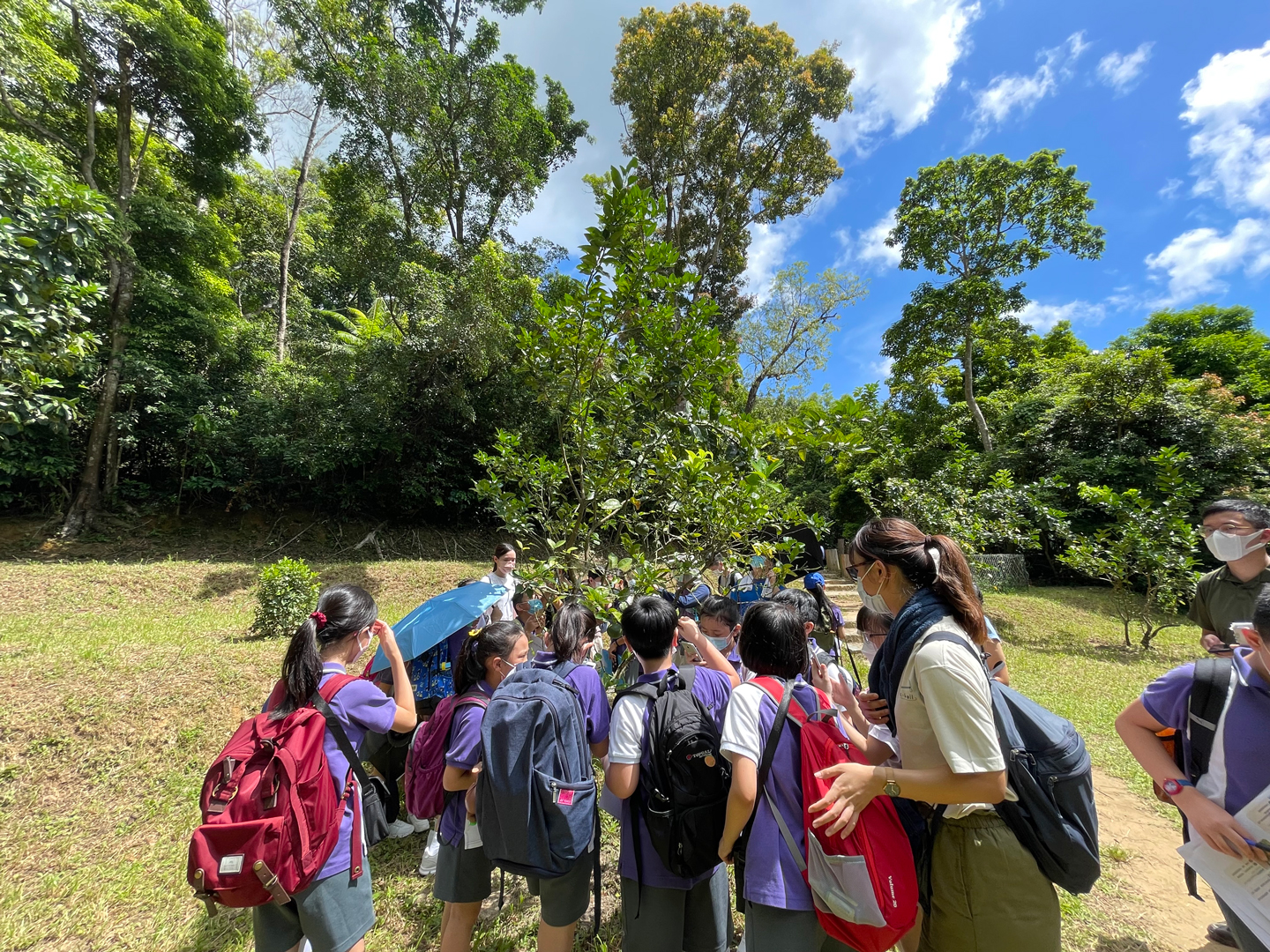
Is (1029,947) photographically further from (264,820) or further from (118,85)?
A: (118,85)

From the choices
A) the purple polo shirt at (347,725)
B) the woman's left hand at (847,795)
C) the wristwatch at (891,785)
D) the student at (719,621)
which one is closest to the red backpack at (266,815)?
the purple polo shirt at (347,725)

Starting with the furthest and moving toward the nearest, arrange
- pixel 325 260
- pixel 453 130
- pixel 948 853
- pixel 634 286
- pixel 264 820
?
pixel 325 260 → pixel 453 130 → pixel 634 286 → pixel 264 820 → pixel 948 853

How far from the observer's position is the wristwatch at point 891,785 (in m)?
1.31

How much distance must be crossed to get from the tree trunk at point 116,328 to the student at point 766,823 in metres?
13.1

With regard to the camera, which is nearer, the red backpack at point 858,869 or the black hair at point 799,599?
the red backpack at point 858,869

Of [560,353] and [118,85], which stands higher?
[118,85]

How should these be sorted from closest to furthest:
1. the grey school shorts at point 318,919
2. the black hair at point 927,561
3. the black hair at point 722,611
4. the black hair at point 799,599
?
1. the black hair at point 927,561
2. the grey school shorts at point 318,919
3. the black hair at point 722,611
4. the black hair at point 799,599

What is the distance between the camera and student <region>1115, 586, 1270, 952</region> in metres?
1.36

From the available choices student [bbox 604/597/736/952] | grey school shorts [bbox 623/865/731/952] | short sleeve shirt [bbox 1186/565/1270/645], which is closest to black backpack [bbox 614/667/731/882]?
student [bbox 604/597/736/952]

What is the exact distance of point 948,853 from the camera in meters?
1.40

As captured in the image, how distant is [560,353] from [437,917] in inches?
129

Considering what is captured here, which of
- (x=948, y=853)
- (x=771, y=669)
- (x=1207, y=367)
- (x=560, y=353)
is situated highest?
(x=1207, y=367)

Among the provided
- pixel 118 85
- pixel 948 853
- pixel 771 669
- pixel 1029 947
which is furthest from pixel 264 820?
pixel 118 85

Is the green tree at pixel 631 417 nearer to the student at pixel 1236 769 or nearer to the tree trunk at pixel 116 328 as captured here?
the student at pixel 1236 769
